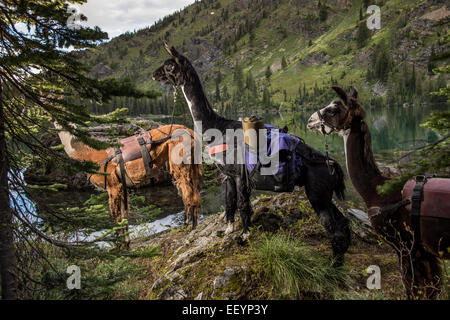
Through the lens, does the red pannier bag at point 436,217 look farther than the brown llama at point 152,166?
No

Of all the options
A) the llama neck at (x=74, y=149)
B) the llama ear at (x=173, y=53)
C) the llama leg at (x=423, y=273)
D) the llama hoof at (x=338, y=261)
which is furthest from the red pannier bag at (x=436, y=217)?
the llama neck at (x=74, y=149)

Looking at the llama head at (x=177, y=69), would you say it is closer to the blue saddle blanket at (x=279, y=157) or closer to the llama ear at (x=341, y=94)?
the blue saddle blanket at (x=279, y=157)

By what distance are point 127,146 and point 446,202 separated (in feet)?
21.8

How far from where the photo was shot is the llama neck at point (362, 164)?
3.80 meters

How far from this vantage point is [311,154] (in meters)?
4.62

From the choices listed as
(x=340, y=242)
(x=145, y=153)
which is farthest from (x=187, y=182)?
(x=340, y=242)

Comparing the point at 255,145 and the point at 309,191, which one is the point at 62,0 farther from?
the point at 309,191

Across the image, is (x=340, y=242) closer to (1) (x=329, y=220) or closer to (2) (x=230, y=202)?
(1) (x=329, y=220)

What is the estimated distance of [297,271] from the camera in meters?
4.05

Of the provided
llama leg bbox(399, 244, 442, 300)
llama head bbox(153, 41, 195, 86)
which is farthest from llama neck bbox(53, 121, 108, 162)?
llama leg bbox(399, 244, 442, 300)

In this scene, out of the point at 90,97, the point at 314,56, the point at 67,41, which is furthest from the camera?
the point at 314,56

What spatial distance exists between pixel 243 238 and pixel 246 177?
4.05 ft

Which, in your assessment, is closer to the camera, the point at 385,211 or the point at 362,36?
the point at 385,211

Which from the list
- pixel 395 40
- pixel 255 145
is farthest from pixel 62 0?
pixel 395 40
